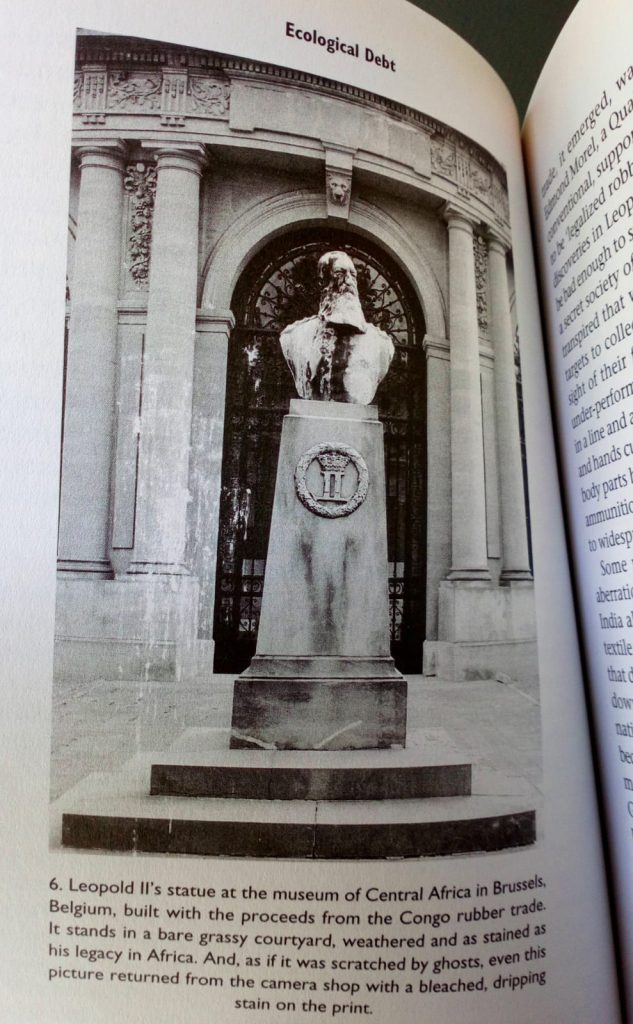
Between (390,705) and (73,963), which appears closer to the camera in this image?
(73,963)

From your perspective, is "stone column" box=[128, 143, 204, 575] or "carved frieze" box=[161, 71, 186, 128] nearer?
"stone column" box=[128, 143, 204, 575]

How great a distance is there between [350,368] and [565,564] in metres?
0.70

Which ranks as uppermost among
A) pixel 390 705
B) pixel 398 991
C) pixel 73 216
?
pixel 73 216

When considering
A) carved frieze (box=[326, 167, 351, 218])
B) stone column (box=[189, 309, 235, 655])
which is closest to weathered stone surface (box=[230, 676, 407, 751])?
stone column (box=[189, 309, 235, 655])

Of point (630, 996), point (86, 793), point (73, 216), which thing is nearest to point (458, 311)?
point (73, 216)

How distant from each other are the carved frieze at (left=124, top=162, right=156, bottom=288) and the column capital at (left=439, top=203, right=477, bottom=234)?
0.69 m

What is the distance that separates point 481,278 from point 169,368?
0.78 metres

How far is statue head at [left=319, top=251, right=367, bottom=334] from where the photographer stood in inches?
68.0

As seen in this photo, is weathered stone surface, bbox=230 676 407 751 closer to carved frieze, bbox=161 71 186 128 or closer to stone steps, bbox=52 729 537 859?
stone steps, bbox=52 729 537 859

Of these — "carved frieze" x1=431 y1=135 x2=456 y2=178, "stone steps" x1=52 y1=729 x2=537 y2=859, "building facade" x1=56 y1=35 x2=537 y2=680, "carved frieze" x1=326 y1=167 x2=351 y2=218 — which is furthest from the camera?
"carved frieze" x1=431 y1=135 x2=456 y2=178

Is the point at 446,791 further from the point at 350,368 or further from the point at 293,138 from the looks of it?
the point at 293,138

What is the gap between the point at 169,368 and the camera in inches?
61.6

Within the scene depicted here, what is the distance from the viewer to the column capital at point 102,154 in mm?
1539

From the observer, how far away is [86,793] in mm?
1361
